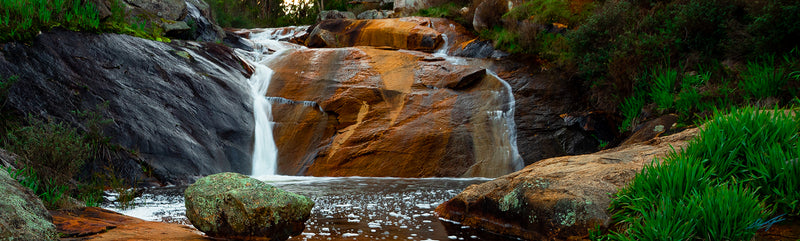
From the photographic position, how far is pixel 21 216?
8.73 feet

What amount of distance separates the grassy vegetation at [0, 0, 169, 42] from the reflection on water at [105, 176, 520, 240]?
3485 millimetres

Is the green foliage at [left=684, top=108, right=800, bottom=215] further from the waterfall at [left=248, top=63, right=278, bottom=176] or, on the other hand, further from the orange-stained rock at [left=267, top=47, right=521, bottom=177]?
the waterfall at [left=248, top=63, right=278, bottom=176]

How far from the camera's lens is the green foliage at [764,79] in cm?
684

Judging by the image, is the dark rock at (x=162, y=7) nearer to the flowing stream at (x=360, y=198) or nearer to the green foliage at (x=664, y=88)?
the flowing stream at (x=360, y=198)

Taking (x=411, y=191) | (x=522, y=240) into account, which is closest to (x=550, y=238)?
(x=522, y=240)

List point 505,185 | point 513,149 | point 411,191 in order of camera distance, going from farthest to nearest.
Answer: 1. point 513,149
2. point 411,191
3. point 505,185

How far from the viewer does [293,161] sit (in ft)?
33.0

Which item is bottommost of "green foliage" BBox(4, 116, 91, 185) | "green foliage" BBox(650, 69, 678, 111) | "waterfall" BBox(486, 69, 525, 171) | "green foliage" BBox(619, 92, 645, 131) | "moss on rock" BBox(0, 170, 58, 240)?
"waterfall" BBox(486, 69, 525, 171)

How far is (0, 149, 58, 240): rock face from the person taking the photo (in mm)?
2524

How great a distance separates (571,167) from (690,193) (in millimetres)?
1765

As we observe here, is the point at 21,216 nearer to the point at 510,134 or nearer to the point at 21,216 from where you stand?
the point at 21,216

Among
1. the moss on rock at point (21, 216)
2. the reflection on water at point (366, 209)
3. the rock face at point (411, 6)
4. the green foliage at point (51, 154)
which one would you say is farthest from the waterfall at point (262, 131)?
the rock face at point (411, 6)

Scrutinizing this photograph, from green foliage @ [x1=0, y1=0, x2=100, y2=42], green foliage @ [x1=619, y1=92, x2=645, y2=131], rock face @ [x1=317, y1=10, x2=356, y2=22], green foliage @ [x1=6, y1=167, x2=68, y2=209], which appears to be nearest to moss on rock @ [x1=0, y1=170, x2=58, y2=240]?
green foliage @ [x1=6, y1=167, x2=68, y2=209]

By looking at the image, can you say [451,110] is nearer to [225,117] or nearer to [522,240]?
[225,117]
